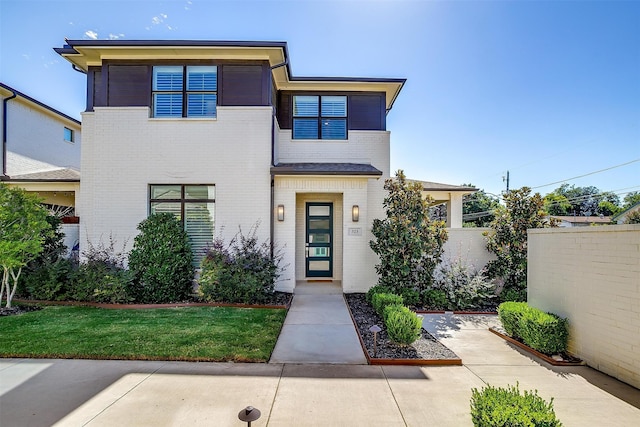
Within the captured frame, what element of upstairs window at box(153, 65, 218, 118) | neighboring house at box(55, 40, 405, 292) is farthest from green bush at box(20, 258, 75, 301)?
upstairs window at box(153, 65, 218, 118)

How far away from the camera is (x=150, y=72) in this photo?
27.7ft

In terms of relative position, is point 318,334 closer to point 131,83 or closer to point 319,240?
point 319,240

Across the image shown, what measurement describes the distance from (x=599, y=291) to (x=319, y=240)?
6979mm

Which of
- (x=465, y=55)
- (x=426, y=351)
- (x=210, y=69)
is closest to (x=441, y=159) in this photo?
(x=465, y=55)

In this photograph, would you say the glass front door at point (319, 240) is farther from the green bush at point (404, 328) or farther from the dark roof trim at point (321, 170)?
the green bush at point (404, 328)

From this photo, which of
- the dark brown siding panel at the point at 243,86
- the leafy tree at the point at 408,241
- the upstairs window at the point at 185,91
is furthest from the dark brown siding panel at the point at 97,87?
the leafy tree at the point at 408,241

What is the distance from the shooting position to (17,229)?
663cm

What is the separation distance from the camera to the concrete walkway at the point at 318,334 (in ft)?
15.1

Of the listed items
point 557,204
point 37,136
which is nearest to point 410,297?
point 37,136

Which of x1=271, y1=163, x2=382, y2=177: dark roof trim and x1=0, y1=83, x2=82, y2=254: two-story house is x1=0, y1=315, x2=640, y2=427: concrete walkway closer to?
x1=271, y1=163, x2=382, y2=177: dark roof trim

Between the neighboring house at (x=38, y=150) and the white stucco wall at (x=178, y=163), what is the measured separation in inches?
91.8

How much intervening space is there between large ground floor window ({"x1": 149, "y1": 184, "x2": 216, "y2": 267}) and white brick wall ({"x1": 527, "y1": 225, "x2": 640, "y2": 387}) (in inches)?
309

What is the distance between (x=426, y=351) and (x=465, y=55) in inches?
404

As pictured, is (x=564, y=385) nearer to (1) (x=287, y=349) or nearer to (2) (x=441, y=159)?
(1) (x=287, y=349)
